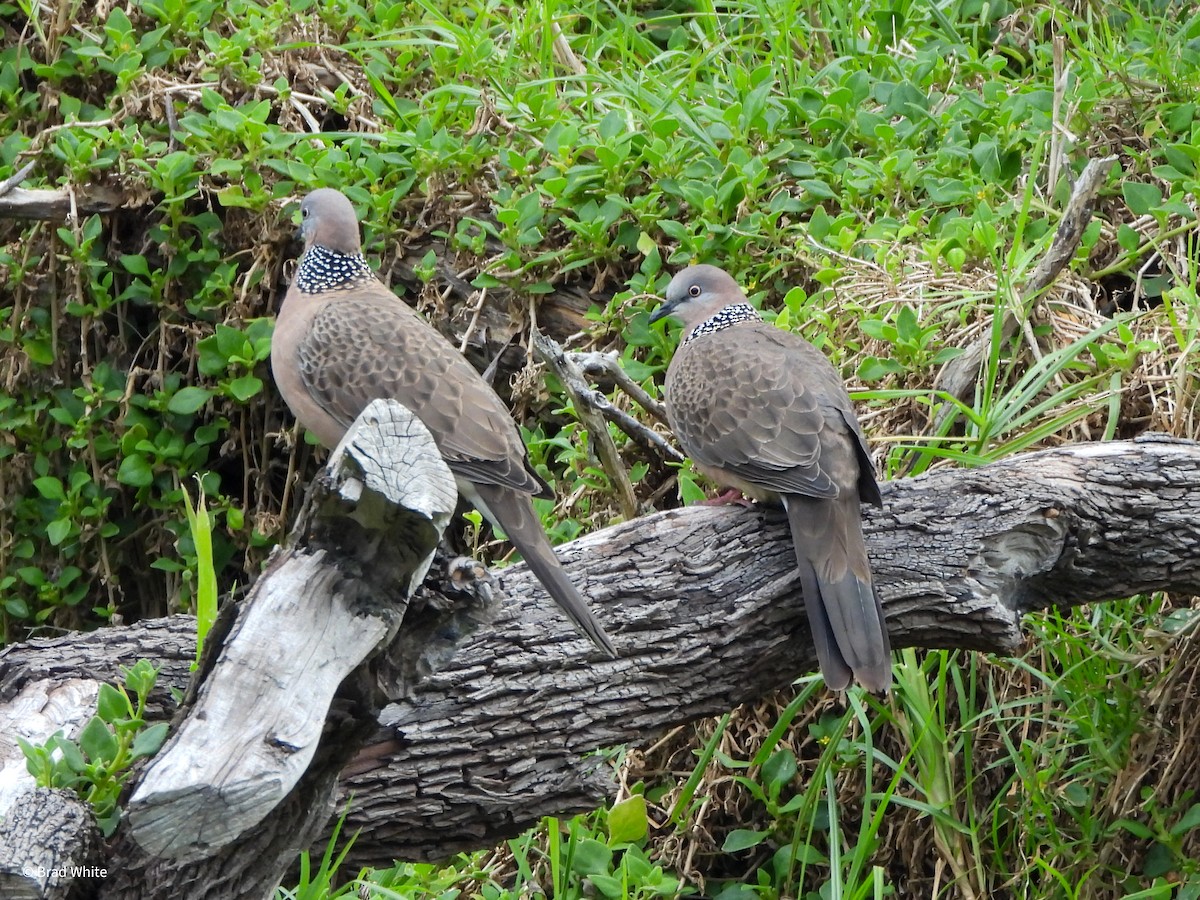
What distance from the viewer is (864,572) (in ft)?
9.84

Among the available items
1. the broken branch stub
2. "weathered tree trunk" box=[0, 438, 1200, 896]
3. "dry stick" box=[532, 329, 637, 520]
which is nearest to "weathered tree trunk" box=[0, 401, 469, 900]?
the broken branch stub

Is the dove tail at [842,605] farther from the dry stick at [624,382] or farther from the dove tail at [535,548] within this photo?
the dry stick at [624,382]

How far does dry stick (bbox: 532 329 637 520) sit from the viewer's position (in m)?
3.62

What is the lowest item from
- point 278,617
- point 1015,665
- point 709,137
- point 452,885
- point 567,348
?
point 452,885

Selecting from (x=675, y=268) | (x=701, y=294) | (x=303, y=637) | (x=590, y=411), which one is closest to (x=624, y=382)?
(x=590, y=411)

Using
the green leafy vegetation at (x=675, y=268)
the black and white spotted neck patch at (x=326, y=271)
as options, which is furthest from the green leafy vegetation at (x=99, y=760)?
the black and white spotted neck patch at (x=326, y=271)

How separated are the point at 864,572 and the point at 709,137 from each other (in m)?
2.34

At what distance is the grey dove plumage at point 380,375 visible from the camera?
3.29 m

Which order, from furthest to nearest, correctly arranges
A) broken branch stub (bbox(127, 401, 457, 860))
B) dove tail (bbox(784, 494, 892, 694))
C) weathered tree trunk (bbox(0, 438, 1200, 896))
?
dove tail (bbox(784, 494, 892, 694))
weathered tree trunk (bbox(0, 438, 1200, 896))
broken branch stub (bbox(127, 401, 457, 860))

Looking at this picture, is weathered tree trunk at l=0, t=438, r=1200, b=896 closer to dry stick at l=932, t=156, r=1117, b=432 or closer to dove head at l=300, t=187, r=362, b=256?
dry stick at l=932, t=156, r=1117, b=432

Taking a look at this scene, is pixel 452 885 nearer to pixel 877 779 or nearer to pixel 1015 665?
pixel 877 779

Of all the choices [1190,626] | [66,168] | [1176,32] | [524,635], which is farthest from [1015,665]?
[66,168]

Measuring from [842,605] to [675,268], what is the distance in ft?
6.69

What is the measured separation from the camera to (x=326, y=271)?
13.3ft
